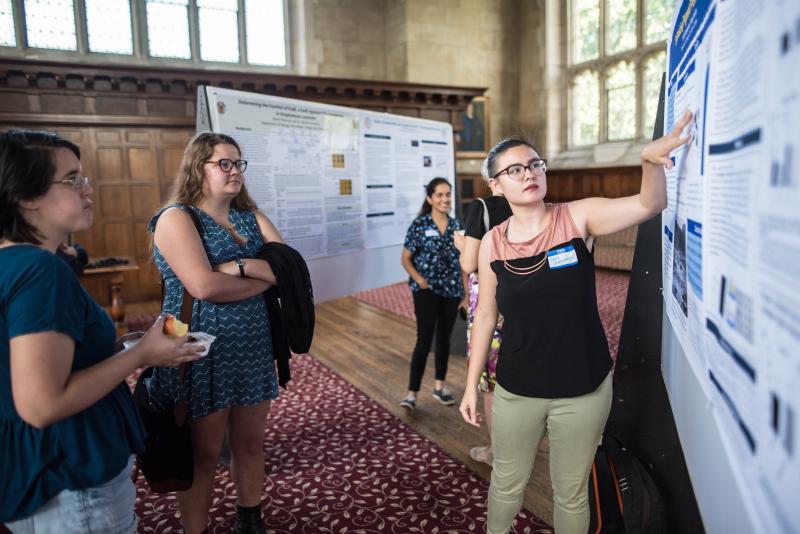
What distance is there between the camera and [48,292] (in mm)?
1143

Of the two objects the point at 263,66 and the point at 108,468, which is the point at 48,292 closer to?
the point at 108,468

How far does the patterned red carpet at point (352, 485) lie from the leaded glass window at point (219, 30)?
25.1 ft

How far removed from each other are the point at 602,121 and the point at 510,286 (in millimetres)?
9865

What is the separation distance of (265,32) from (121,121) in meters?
3.54

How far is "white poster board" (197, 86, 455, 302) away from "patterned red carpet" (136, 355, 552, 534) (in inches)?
36.4

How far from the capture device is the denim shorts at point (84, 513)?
1.23 metres

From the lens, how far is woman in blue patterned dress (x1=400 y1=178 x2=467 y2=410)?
12.2ft

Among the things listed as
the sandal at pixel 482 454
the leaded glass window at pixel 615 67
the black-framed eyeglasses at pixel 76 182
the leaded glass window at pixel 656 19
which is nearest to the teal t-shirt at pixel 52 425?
the black-framed eyeglasses at pixel 76 182


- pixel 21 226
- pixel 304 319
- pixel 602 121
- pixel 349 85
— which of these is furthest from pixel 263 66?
pixel 21 226

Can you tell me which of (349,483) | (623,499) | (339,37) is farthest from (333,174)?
(339,37)

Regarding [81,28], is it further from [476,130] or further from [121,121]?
[476,130]

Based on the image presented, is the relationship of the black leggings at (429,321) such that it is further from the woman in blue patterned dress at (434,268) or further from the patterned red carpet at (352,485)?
the patterned red carpet at (352,485)

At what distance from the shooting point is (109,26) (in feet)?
28.8

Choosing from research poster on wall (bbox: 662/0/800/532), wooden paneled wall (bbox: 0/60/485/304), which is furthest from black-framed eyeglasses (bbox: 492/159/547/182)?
wooden paneled wall (bbox: 0/60/485/304)
